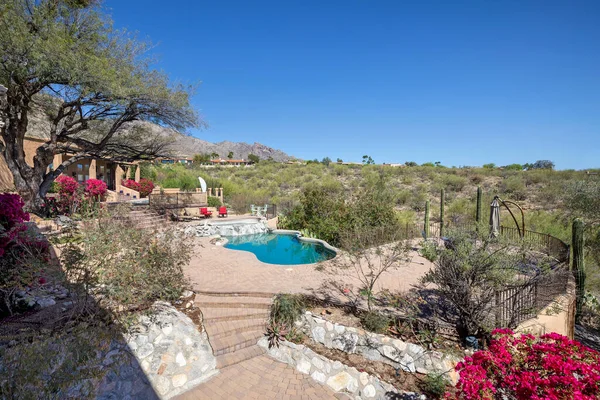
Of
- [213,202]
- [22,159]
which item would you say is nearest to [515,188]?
[213,202]

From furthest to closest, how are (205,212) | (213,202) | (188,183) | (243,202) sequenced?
(188,183) → (243,202) → (213,202) → (205,212)

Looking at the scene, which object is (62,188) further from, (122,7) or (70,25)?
(122,7)

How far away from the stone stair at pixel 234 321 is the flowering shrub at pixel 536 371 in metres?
3.97

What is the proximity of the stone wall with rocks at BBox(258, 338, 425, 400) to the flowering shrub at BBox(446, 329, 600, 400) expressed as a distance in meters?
2.04

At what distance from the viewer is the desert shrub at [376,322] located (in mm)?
5950

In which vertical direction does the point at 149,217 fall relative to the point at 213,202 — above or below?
below

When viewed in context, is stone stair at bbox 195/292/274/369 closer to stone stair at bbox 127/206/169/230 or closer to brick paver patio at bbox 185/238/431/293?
brick paver patio at bbox 185/238/431/293

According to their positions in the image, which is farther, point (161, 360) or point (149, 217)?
point (149, 217)

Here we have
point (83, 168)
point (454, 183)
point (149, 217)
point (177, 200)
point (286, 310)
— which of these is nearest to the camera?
point (286, 310)

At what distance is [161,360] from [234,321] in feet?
5.51

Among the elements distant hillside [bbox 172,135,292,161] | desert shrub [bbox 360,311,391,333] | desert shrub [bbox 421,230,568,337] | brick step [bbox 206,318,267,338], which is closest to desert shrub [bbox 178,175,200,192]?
brick step [bbox 206,318,267,338]

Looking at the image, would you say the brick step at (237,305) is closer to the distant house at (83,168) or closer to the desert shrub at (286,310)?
the desert shrub at (286,310)

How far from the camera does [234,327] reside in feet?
20.9

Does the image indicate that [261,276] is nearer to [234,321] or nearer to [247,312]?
[247,312]
